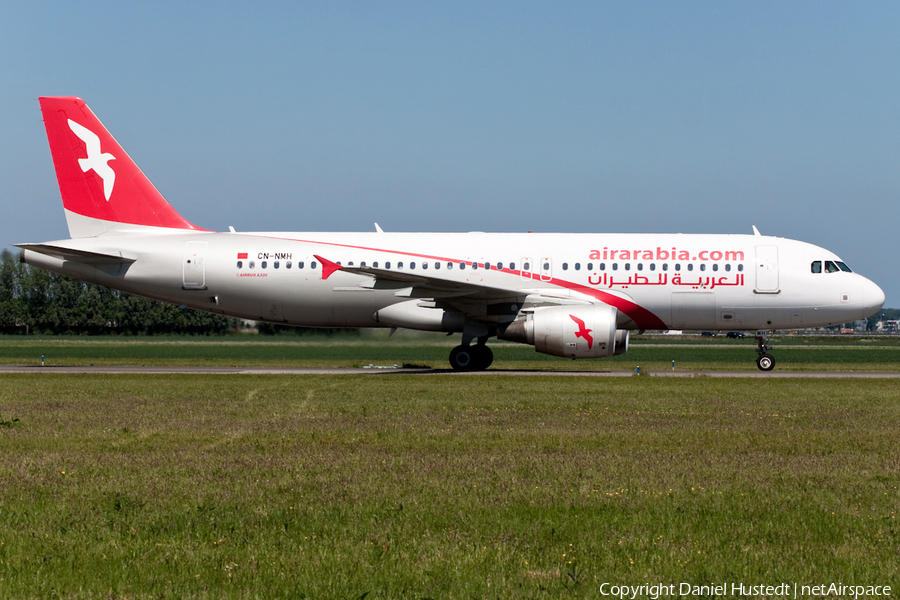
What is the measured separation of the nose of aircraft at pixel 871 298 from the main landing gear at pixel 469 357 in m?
10.5

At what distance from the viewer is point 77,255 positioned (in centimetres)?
2491

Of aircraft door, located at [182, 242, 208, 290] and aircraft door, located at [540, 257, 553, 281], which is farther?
aircraft door, located at [182, 242, 208, 290]

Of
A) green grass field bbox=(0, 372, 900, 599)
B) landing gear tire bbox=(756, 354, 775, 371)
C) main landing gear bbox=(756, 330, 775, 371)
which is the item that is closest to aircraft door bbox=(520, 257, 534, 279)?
main landing gear bbox=(756, 330, 775, 371)

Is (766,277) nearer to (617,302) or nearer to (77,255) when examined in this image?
(617,302)

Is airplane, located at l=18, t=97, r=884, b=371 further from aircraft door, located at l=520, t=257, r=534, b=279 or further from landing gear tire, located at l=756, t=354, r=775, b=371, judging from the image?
landing gear tire, located at l=756, t=354, r=775, b=371

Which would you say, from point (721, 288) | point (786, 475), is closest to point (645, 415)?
point (786, 475)

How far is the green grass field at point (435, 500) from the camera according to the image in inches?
220

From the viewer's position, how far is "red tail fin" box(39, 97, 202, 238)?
26.0 m

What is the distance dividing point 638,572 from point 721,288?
20010 mm

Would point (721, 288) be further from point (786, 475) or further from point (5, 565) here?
point (5, 565)

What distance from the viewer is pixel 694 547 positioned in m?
6.16

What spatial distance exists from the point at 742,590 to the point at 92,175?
24596mm

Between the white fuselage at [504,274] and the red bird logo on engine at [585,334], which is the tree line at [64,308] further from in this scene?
the red bird logo on engine at [585,334]

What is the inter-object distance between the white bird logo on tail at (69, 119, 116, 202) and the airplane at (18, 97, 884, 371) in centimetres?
3
